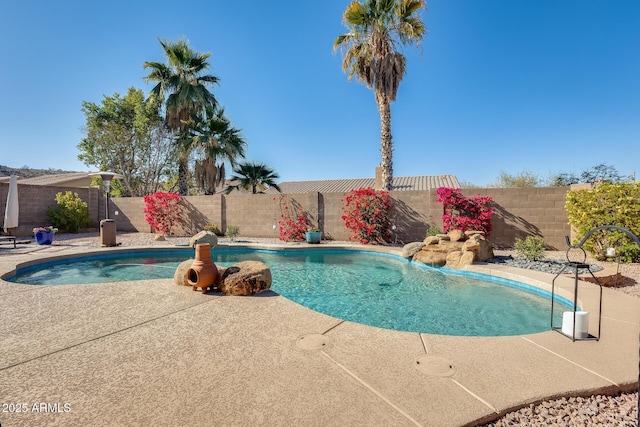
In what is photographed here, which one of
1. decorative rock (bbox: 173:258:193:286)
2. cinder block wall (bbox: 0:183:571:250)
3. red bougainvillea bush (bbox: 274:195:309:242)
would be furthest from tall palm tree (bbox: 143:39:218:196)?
decorative rock (bbox: 173:258:193:286)

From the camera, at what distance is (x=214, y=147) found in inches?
607

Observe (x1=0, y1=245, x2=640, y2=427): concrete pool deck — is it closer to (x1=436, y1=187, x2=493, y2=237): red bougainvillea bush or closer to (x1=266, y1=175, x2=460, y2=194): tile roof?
(x1=436, y1=187, x2=493, y2=237): red bougainvillea bush

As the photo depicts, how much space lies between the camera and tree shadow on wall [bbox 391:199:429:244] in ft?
33.2

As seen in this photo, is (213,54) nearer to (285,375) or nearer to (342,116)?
(342,116)

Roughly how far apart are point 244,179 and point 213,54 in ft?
23.4

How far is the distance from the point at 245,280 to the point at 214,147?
12.7 meters

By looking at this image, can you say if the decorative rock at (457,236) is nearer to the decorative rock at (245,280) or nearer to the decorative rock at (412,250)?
the decorative rock at (412,250)

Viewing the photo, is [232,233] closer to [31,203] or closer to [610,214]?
[31,203]

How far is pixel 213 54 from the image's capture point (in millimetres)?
16188

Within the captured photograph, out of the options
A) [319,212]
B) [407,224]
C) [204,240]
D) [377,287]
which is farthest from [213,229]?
[377,287]

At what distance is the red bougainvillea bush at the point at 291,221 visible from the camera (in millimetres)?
11680

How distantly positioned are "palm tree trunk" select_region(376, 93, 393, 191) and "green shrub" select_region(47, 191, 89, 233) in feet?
46.5

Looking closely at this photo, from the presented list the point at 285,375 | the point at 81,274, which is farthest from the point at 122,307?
the point at 81,274

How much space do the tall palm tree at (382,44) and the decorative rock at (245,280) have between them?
788 cm
